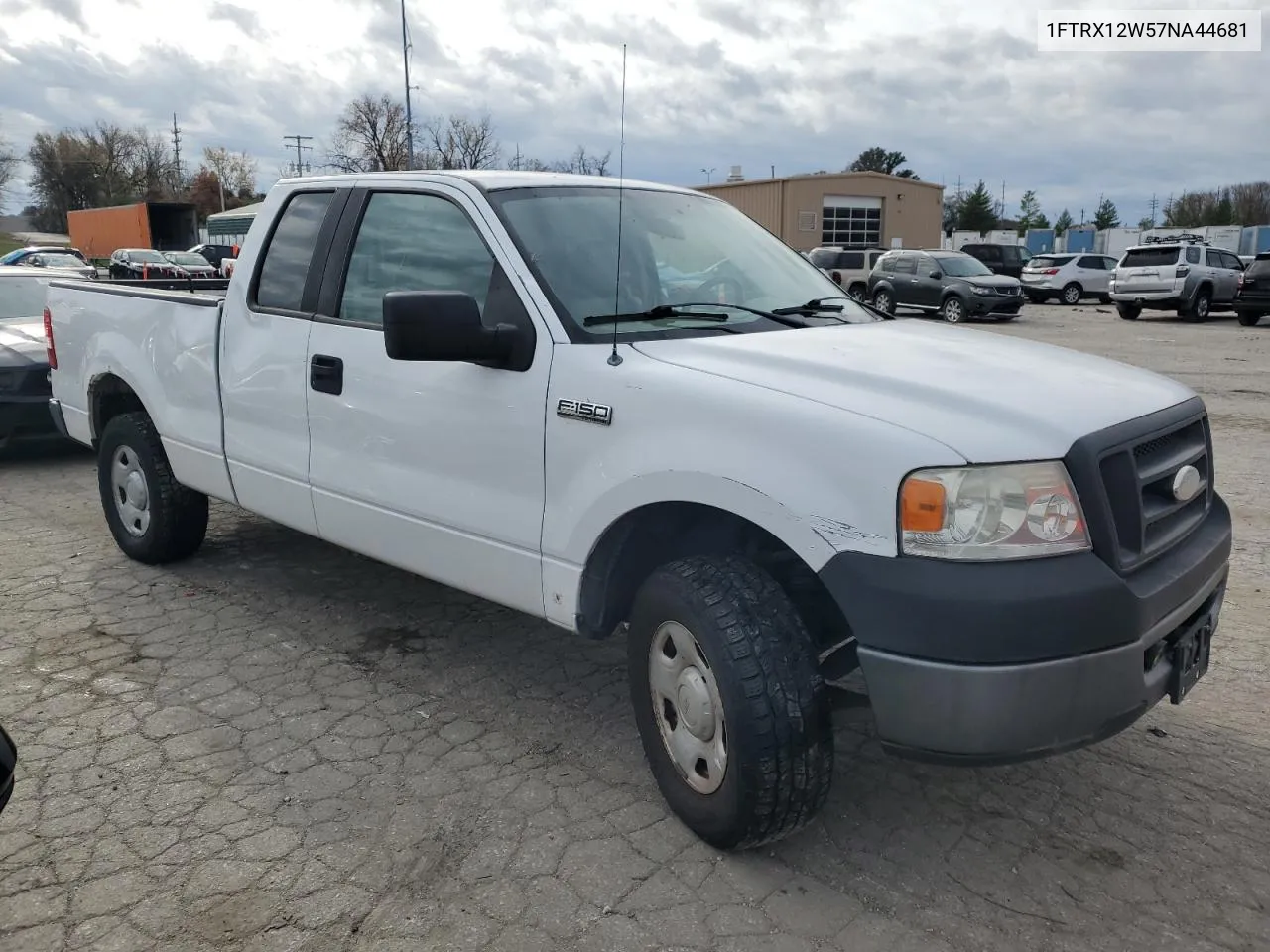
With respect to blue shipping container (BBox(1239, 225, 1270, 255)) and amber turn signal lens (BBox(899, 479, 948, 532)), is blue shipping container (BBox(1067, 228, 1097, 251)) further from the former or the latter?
amber turn signal lens (BBox(899, 479, 948, 532))

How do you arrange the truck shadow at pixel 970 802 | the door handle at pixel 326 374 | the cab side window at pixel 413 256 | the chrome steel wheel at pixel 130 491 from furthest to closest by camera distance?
the chrome steel wheel at pixel 130 491
the door handle at pixel 326 374
the cab side window at pixel 413 256
the truck shadow at pixel 970 802

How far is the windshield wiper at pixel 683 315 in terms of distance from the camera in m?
3.21

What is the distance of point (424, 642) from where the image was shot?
448 cm

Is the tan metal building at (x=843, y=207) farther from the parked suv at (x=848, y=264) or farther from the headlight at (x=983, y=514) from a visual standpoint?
the headlight at (x=983, y=514)

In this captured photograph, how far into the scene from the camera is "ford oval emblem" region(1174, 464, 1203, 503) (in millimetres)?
2791

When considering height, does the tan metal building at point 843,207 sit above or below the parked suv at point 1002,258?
above

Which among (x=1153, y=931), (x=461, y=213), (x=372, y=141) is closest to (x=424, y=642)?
(x=461, y=213)

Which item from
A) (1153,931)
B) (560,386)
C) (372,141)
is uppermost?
(372,141)

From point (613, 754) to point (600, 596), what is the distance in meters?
0.70

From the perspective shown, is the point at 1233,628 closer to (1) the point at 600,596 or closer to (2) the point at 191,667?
(1) the point at 600,596

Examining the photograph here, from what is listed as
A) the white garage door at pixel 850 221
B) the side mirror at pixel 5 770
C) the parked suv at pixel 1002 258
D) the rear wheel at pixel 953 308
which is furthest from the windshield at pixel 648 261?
the white garage door at pixel 850 221

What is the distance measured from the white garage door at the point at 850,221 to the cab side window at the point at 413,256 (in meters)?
46.2

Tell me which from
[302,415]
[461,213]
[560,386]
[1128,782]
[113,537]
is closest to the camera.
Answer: [560,386]

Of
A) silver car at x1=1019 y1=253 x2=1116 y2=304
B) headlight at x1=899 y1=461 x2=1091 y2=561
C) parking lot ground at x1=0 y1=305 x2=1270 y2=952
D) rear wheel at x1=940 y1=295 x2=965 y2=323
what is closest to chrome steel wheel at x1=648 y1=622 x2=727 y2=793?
parking lot ground at x1=0 y1=305 x2=1270 y2=952
